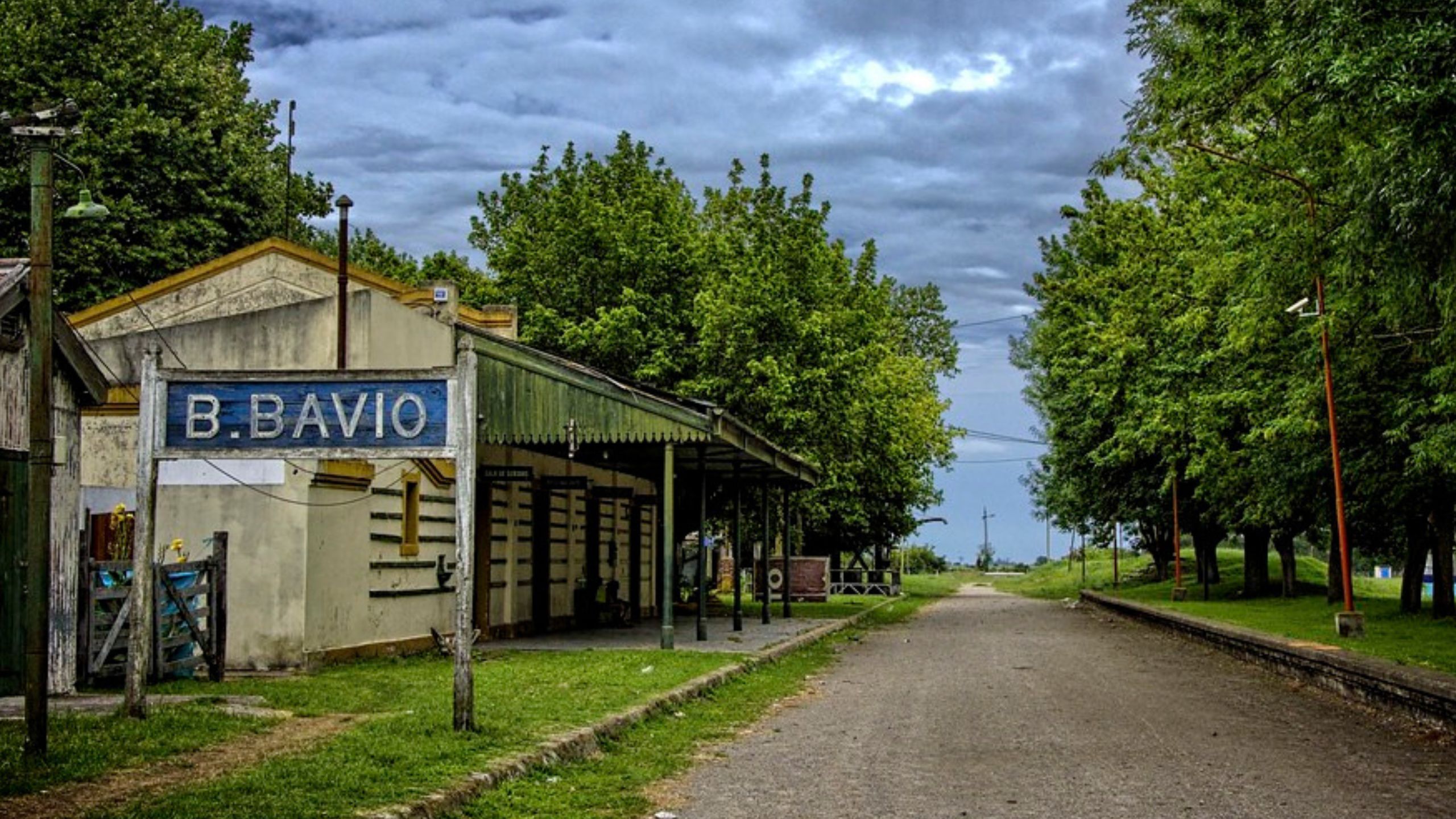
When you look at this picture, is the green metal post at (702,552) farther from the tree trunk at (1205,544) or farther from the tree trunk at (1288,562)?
the tree trunk at (1205,544)

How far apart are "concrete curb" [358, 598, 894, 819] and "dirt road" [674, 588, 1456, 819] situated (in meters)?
0.92

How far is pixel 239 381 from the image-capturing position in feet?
34.7

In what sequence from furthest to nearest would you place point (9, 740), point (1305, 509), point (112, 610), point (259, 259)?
point (1305, 509), point (259, 259), point (112, 610), point (9, 740)

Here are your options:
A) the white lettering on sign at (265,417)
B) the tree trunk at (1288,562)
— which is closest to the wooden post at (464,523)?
the white lettering on sign at (265,417)

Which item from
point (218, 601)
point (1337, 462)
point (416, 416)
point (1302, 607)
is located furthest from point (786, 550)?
point (416, 416)

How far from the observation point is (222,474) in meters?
16.1

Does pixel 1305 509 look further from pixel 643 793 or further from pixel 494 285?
pixel 643 793

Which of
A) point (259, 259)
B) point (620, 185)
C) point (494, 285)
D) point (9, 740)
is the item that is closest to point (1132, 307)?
point (620, 185)

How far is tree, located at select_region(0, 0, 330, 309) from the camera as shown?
98.9 ft

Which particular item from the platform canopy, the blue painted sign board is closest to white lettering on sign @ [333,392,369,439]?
the blue painted sign board

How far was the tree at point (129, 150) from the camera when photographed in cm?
3016

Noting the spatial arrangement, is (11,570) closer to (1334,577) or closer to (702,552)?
(702,552)

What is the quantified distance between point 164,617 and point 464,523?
5.33 metres

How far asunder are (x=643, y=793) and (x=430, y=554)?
12.0 m
